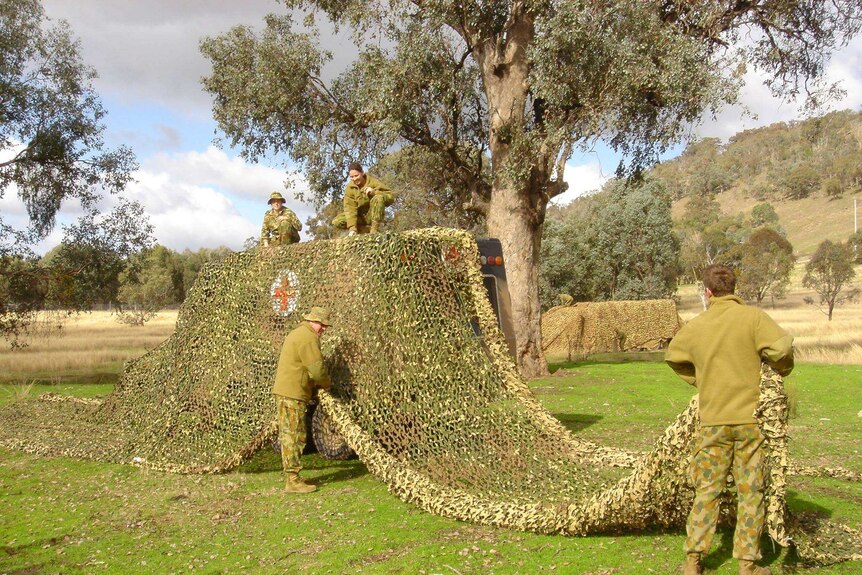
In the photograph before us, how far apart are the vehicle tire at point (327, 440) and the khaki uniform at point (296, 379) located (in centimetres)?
95

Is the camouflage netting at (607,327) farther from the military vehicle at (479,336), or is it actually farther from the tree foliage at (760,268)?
the tree foliage at (760,268)

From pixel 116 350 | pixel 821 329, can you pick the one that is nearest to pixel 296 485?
pixel 116 350

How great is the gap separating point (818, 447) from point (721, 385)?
15.3ft

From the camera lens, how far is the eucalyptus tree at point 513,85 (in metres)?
15.0

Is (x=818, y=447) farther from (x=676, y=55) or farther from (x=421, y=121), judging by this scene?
(x=421, y=121)

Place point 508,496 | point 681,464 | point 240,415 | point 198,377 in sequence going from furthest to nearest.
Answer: point 198,377 → point 240,415 → point 508,496 → point 681,464

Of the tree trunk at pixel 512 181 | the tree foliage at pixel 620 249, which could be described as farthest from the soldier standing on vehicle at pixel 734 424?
the tree foliage at pixel 620 249

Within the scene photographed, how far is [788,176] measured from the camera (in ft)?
378

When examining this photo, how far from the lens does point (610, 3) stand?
15109 mm

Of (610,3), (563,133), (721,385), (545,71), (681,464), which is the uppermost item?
(610,3)

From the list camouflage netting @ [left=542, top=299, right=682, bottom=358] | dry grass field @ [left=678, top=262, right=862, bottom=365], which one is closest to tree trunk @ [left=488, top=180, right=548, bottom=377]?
dry grass field @ [left=678, top=262, right=862, bottom=365]

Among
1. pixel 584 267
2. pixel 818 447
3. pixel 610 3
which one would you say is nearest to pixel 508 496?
pixel 818 447

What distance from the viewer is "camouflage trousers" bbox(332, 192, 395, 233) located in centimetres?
993

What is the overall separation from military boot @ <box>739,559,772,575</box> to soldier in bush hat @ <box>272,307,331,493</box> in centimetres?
409
